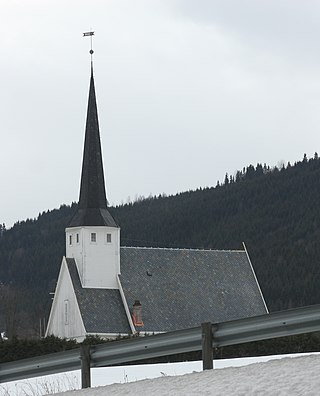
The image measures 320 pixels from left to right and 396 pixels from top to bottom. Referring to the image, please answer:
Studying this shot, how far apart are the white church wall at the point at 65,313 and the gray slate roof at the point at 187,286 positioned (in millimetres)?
3365

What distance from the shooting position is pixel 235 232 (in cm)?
14875

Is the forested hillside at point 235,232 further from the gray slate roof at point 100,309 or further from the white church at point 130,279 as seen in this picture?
the gray slate roof at point 100,309

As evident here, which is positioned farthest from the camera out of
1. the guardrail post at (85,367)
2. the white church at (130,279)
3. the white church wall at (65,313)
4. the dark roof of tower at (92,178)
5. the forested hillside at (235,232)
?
the forested hillside at (235,232)

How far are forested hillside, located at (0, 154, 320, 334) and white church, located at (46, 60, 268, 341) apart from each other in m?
43.8

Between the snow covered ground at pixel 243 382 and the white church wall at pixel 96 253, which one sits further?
the white church wall at pixel 96 253

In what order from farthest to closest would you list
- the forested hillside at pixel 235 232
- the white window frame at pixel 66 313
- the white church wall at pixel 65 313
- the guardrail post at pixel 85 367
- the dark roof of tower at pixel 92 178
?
the forested hillside at pixel 235 232 < the dark roof of tower at pixel 92 178 < the white window frame at pixel 66 313 < the white church wall at pixel 65 313 < the guardrail post at pixel 85 367

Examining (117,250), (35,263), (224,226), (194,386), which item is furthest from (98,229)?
(35,263)

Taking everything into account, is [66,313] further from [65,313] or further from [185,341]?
[185,341]

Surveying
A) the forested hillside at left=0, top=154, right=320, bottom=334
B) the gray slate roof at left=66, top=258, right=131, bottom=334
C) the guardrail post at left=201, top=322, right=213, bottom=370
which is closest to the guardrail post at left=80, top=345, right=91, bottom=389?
the guardrail post at left=201, top=322, right=213, bottom=370

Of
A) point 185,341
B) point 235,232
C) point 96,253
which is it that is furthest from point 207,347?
point 235,232

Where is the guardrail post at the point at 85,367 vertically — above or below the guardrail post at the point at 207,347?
above

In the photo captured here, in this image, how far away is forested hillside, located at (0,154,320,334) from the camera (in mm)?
129250

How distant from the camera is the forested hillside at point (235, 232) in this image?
424 ft

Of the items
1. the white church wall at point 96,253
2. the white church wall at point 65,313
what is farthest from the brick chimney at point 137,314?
the white church wall at point 65,313
